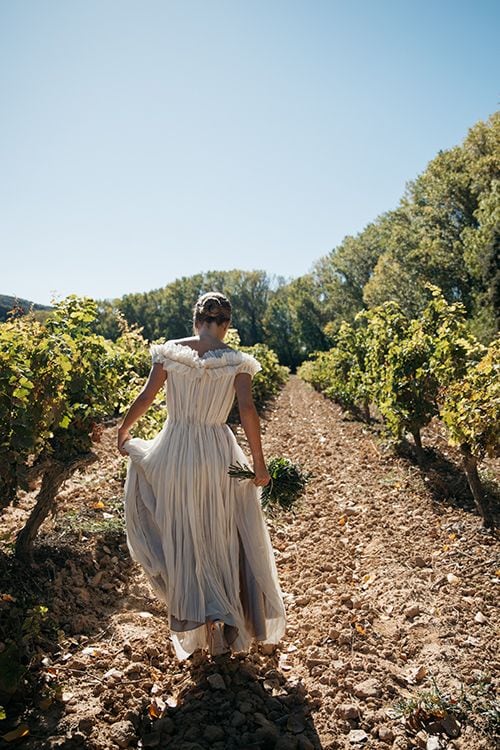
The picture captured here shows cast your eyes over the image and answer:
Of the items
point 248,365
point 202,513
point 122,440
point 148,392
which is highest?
point 248,365

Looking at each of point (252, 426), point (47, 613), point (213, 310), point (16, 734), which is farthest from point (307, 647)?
point (213, 310)

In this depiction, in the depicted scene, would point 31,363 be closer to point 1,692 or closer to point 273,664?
point 1,692

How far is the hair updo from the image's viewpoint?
2.93 metres

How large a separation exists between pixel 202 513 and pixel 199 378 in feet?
2.52

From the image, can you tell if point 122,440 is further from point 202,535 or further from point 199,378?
point 202,535

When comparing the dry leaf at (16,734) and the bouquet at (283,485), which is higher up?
the bouquet at (283,485)

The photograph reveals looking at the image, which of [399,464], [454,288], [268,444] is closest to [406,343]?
[399,464]

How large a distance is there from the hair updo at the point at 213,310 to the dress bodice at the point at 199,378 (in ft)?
0.63

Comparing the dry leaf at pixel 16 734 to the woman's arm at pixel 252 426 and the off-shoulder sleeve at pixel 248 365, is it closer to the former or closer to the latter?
the woman's arm at pixel 252 426

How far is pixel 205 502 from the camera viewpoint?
9.32ft

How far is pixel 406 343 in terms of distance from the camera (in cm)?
696

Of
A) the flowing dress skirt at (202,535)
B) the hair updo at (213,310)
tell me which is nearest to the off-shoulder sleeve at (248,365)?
the hair updo at (213,310)

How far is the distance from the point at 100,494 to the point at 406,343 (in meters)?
4.48

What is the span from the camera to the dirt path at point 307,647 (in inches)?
89.8
